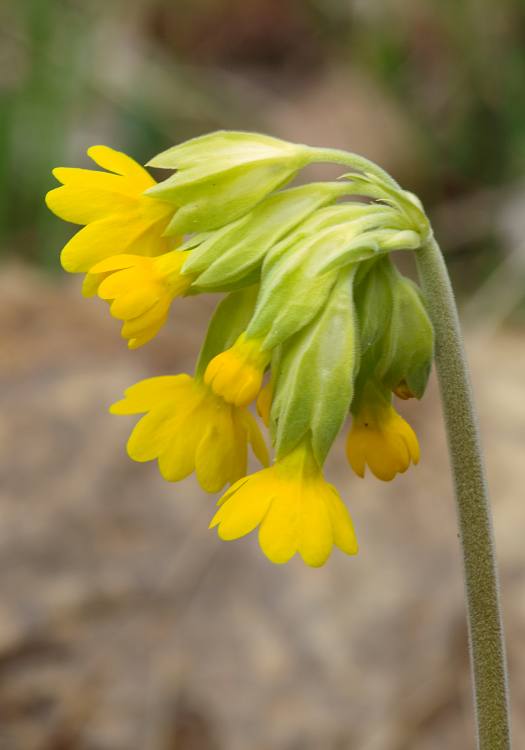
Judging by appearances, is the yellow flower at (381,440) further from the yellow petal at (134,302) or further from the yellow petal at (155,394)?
the yellow petal at (134,302)

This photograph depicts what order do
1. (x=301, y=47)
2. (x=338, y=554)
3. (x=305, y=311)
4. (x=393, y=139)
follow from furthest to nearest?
(x=301, y=47) < (x=393, y=139) < (x=338, y=554) < (x=305, y=311)

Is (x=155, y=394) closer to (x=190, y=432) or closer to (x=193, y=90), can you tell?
(x=190, y=432)

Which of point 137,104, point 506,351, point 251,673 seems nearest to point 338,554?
point 251,673

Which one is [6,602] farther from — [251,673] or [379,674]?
[379,674]

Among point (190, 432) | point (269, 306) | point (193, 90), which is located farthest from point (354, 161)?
point (193, 90)

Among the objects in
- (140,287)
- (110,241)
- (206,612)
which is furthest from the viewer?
(206,612)

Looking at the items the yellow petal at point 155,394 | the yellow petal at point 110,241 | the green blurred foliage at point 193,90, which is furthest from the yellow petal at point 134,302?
the green blurred foliage at point 193,90

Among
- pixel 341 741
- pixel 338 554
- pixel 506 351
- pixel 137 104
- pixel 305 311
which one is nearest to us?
pixel 305 311
